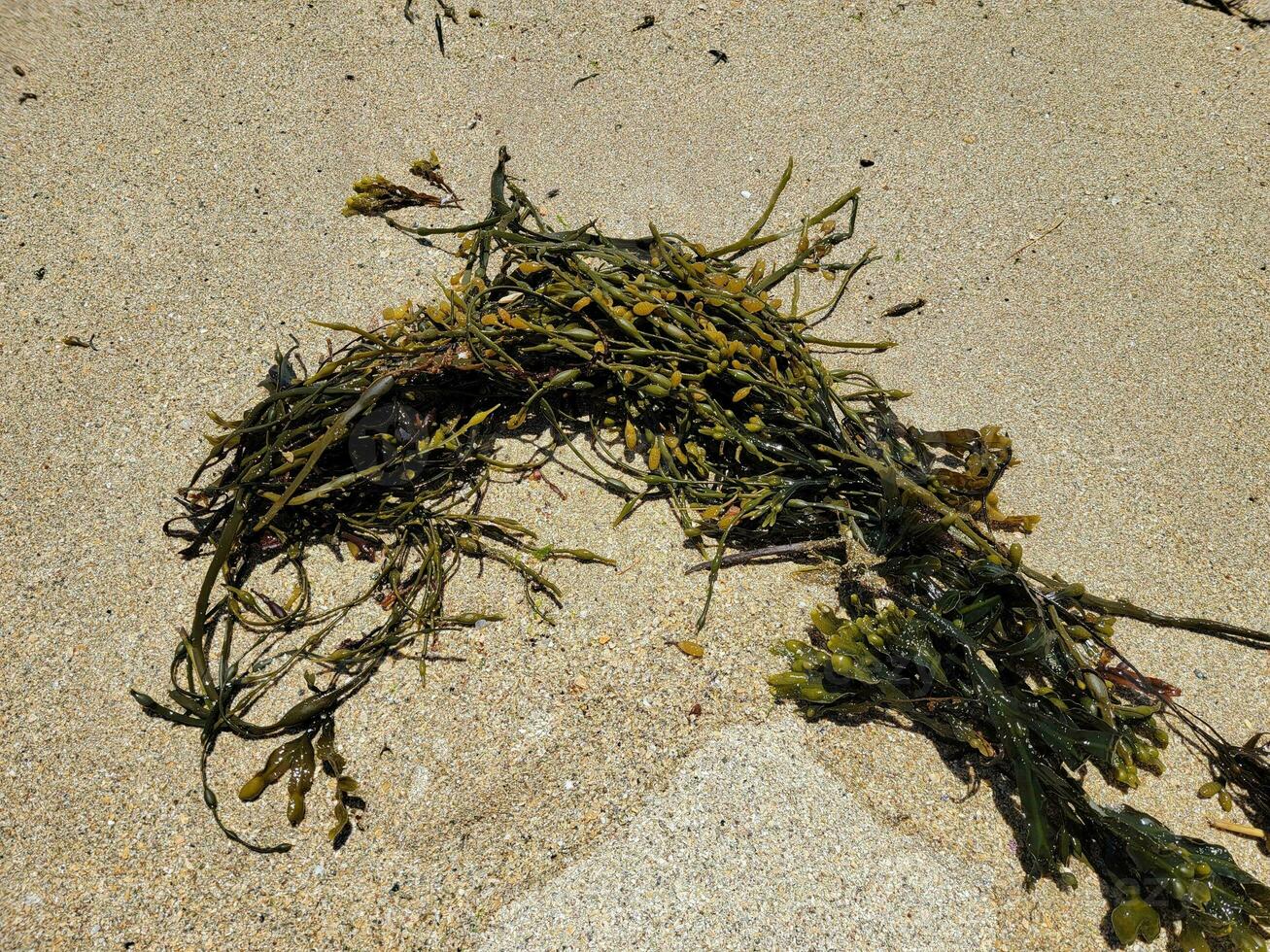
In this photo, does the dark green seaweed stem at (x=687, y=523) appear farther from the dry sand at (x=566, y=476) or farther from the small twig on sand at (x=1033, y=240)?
the small twig on sand at (x=1033, y=240)

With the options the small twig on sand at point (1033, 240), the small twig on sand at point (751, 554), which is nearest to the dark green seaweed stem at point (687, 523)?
the small twig on sand at point (751, 554)

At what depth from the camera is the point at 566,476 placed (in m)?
1.98

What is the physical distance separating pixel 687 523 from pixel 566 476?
13.4 inches

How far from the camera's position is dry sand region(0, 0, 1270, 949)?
4.72 feet

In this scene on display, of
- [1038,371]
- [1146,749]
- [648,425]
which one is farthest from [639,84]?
[1146,749]

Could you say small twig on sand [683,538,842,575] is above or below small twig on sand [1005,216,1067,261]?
below

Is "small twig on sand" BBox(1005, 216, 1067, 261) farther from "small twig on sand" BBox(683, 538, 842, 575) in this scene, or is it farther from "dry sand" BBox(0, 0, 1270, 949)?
"small twig on sand" BBox(683, 538, 842, 575)

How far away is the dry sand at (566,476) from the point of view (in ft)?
4.72

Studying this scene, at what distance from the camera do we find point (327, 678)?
168 cm

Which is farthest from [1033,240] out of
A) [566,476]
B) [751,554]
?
[566,476]

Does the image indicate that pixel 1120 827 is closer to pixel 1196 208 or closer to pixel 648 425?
pixel 648 425

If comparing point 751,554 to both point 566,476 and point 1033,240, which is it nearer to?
point 566,476

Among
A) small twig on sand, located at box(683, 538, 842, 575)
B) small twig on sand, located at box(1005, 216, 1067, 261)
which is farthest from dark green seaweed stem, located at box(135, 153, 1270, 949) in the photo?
small twig on sand, located at box(1005, 216, 1067, 261)

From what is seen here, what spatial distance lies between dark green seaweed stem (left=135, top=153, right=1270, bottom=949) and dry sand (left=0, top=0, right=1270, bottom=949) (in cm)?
9
